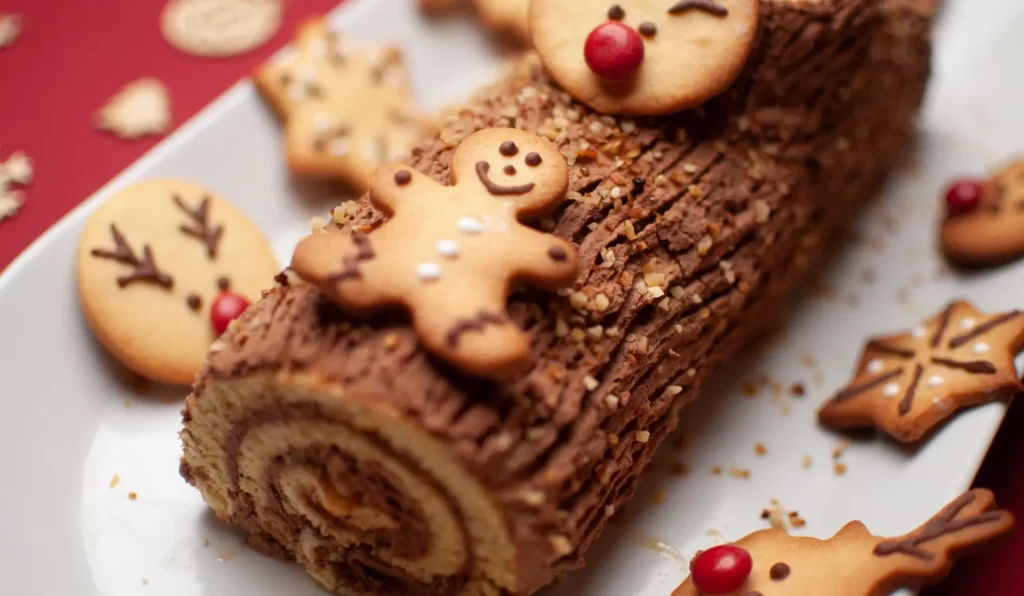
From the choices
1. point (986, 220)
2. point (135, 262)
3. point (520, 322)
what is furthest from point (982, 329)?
point (135, 262)

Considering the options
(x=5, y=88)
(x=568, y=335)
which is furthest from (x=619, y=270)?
(x=5, y=88)

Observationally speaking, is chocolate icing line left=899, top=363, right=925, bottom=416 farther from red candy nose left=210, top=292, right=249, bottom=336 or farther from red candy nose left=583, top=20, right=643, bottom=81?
red candy nose left=210, top=292, right=249, bottom=336

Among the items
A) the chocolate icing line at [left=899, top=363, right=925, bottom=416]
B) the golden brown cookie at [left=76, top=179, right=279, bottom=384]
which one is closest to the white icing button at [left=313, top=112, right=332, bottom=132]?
the golden brown cookie at [left=76, top=179, right=279, bottom=384]

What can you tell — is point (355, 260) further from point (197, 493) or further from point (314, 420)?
point (197, 493)

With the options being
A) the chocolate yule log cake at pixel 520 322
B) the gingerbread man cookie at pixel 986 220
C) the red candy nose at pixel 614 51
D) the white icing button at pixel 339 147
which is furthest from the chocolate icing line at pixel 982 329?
the white icing button at pixel 339 147

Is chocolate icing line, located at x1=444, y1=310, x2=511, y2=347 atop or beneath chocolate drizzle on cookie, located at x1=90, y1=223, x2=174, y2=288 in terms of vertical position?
atop

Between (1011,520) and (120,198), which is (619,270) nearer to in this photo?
(1011,520)
